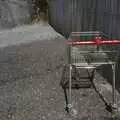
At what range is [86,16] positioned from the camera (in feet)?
24.7

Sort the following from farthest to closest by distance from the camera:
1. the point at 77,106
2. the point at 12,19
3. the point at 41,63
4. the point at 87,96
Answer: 1. the point at 12,19
2. the point at 41,63
3. the point at 87,96
4. the point at 77,106

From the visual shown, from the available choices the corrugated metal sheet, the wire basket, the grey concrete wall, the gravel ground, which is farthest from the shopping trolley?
the grey concrete wall

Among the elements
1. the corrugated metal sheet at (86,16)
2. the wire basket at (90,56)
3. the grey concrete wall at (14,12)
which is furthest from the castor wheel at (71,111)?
the grey concrete wall at (14,12)

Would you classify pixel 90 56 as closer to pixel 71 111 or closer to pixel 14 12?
pixel 71 111

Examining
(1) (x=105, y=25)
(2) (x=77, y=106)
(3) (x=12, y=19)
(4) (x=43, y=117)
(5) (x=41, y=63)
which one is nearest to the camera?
(4) (x=43, y=117)

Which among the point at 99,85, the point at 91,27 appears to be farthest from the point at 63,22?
the point at 99,85

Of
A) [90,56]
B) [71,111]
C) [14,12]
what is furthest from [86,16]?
[14,12]

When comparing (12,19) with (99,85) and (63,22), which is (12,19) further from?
(99,85)

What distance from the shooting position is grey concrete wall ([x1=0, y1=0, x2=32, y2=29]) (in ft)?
42.4

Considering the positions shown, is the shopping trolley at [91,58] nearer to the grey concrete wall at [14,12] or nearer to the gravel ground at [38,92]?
the gravel ground at [38,92]

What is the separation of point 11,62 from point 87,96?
9.16ft

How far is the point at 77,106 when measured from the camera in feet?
15.3

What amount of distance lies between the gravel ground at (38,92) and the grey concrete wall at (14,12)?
5015mm

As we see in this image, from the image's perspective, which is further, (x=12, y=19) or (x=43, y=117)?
(x=12, y=19)
